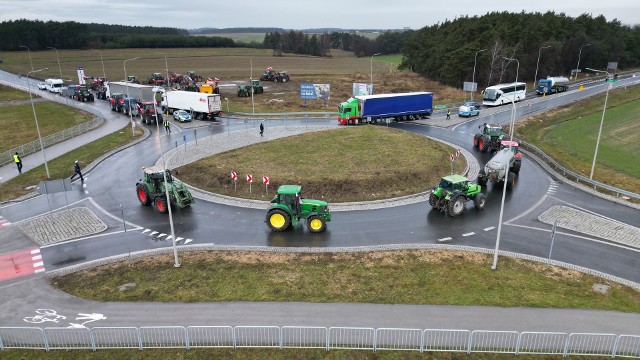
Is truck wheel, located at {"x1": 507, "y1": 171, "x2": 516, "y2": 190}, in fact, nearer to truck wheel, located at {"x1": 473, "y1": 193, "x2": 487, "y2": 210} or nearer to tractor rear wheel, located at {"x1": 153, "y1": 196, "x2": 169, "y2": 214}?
truck wheel, located at {"x1": 473, "y1": 193, "x2": 487, "y2": 210}

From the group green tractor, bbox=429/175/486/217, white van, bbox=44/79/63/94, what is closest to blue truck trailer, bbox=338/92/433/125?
green tractor, bbox=429/175/486/217

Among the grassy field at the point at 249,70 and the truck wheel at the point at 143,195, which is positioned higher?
the grassy field at the point at 249,70

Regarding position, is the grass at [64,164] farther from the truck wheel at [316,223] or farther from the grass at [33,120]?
the truck wheel at [316,223]

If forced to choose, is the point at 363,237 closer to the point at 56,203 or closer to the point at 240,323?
the point at 240,323

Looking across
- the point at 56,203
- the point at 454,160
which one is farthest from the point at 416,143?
the point at 56,203

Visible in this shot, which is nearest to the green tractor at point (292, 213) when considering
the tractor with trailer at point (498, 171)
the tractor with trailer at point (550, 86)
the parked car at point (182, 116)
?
the tractor with trailer at point (498, 171)
